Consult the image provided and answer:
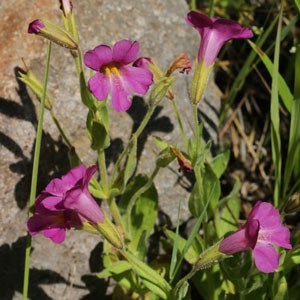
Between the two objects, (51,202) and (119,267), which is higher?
(51,202)

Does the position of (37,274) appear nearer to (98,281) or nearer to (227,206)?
(98,281)

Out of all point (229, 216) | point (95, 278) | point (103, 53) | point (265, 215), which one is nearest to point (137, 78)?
point (103, 53)

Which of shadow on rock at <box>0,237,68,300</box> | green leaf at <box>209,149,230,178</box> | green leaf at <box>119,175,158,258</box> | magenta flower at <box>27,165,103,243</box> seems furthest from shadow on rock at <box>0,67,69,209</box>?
green leaf at <box>209,149,230,178</box>

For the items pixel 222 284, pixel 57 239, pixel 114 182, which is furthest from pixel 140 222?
pixel 57 239

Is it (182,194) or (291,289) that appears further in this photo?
(182,194)

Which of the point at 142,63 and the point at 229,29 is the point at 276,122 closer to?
the point at 229,29

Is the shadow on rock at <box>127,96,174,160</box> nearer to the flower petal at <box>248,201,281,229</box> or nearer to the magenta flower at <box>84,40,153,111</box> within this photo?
the magenta flower at <box>84,40,153,111</box>
